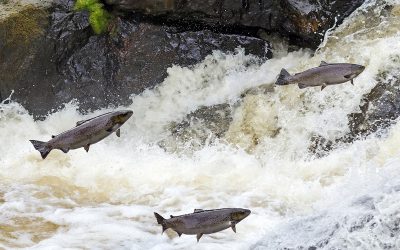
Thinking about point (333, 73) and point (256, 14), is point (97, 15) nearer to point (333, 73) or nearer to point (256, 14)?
point (256, 14)

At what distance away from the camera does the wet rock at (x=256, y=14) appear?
8.25 metres

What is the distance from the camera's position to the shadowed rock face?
8727mm

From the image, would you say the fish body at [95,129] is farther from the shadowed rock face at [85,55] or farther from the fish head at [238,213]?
the shadowed rock face at [85,55]

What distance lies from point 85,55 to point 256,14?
2.23 metres

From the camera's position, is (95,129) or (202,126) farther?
(202,126)

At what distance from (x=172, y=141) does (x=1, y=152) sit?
2.16 metres

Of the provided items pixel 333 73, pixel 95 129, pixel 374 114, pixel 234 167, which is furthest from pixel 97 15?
pixel 95 129

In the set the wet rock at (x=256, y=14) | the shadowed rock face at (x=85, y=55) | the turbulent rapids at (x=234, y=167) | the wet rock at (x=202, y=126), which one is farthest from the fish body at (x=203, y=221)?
the shadowed rock face at (x=85, y=55)

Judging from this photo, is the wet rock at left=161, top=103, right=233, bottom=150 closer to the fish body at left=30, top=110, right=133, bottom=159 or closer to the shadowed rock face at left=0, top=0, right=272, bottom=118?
the shadowed rock face at left=0, top=0, right=272, bottom=118

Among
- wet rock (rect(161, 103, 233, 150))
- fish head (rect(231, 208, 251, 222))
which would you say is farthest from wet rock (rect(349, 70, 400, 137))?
fish head (rect(231, 208, 251, 222))

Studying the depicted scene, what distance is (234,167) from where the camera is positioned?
7.57m

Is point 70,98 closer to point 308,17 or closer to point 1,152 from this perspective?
point 1,152

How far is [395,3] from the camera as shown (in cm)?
830

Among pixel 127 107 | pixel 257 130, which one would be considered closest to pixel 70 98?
pixel 127 107
